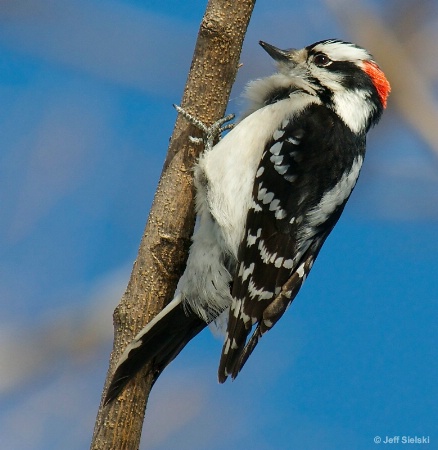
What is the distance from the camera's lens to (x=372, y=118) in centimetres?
347

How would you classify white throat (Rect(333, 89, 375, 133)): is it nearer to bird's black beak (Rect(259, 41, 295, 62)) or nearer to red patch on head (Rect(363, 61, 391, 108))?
red patch on head (Rect(363, 61, 391, 108))

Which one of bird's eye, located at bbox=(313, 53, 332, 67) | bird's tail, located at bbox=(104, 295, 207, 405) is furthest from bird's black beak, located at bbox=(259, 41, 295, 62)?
bird's tail, located at bbox=(104, 295, 207, 405)

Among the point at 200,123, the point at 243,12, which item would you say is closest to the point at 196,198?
the point at 200,123

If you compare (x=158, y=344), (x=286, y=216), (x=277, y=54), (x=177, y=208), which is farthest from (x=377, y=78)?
(x=158, y=344)

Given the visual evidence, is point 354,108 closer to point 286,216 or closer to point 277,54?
point 277,54

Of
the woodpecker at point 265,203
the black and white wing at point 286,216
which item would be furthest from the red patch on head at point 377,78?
the black and white wing at point 286,216

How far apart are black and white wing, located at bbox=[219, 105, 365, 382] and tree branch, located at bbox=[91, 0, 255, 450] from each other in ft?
1.08

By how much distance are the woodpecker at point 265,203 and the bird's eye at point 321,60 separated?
57 mm

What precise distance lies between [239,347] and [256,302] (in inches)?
7.6

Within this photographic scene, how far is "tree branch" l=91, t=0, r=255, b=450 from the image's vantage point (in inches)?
107

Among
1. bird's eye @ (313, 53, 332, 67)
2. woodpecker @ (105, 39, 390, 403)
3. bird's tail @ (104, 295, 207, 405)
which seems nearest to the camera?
bird's tail @ (104, 295, 207, 405)

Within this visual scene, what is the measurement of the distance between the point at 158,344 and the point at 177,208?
516mm

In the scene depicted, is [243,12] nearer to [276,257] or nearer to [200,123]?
[200,123]

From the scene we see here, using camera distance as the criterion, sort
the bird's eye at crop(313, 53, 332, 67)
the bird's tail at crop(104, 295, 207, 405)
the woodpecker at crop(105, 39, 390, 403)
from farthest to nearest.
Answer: the bird's eye at crop(313, 53, 332, 67)
the woodpecker at crop(105, 39, 390, 403)
the bird's tail at crop(104, 295, 207, 405)
